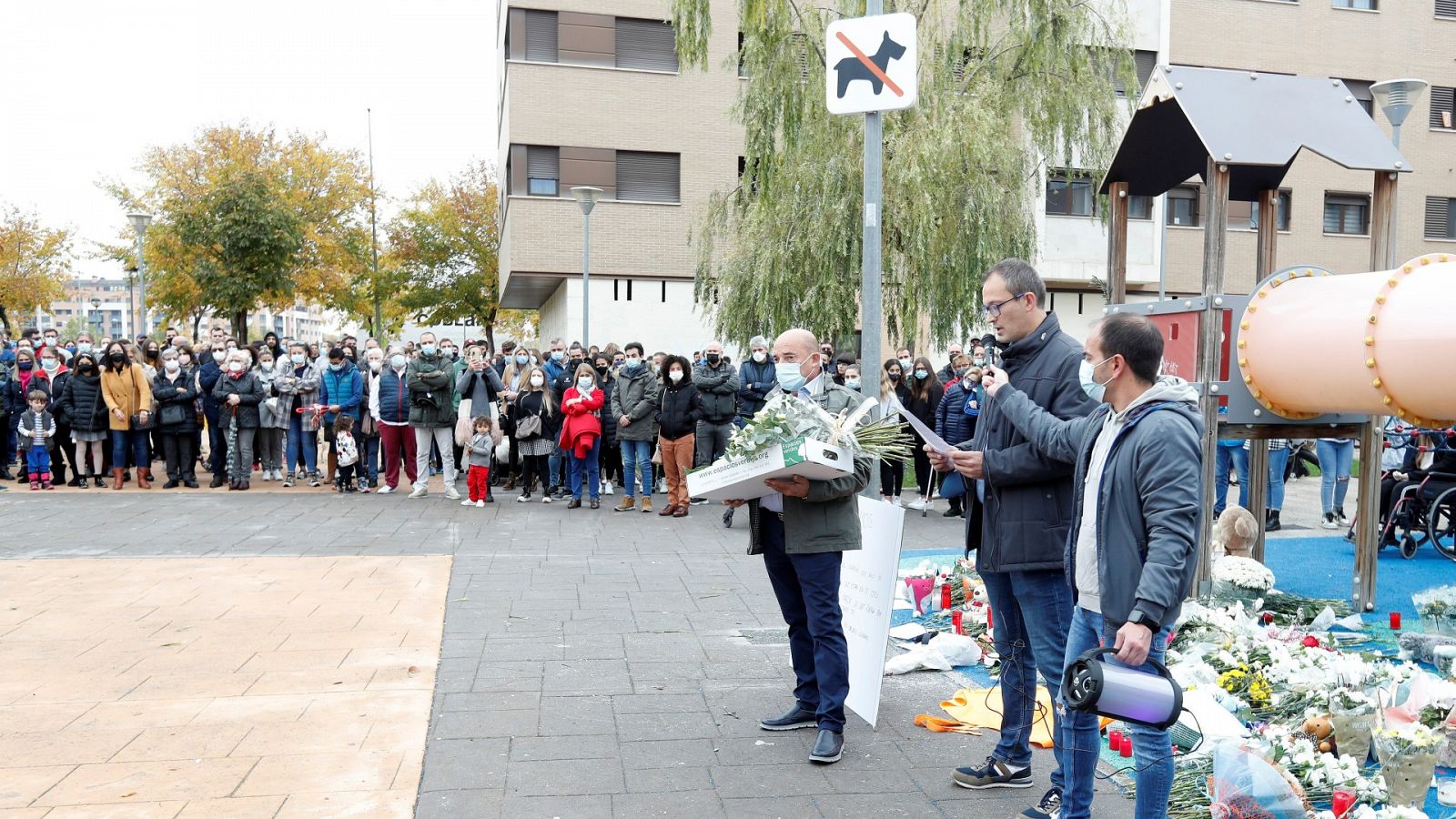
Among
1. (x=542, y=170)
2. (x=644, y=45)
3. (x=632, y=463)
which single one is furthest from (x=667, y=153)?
(x=632, y=463)

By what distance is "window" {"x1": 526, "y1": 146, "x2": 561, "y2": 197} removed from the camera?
1062 inches

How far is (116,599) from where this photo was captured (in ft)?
26.8

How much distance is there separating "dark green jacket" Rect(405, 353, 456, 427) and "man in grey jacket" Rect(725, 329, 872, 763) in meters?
9.64

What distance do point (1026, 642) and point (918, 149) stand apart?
13.1 meters

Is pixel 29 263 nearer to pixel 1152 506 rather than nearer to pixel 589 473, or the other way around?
pixel 589 473

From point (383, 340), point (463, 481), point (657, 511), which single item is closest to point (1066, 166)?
point (657, 511)

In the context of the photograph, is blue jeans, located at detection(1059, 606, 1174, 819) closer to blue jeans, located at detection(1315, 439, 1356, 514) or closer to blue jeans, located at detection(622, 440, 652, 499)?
blue jeans, located at detection(1315, 439, 1356, 514)

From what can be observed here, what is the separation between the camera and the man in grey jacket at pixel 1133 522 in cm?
346

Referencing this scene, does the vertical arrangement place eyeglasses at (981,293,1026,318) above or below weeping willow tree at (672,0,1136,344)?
below

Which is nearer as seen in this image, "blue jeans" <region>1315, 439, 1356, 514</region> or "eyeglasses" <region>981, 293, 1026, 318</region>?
"eyeglasses" <region>981, 293, 1026, 318</region>

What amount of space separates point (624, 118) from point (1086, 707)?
25.5 m

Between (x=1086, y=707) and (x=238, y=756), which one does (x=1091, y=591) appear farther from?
(x=238, y=756)

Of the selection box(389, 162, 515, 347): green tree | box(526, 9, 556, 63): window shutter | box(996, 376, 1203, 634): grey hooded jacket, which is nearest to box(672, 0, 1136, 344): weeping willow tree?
box(526, 9, 556, 63): window shutter

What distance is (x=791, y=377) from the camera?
5289 mm
